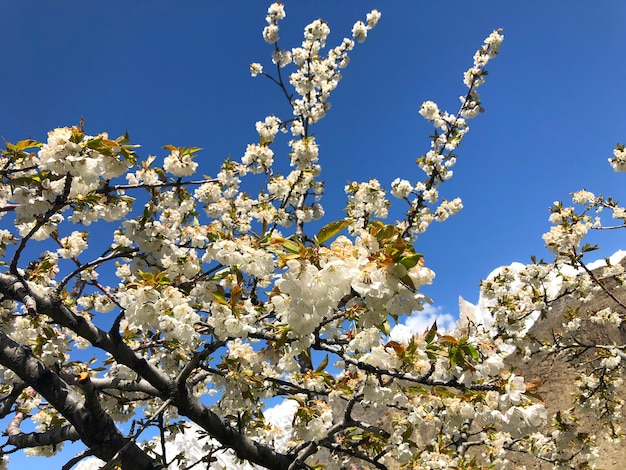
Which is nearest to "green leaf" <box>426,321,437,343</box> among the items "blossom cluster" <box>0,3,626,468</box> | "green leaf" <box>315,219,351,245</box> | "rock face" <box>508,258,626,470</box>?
"blossom cluster" <box>0,3,626,468</box>

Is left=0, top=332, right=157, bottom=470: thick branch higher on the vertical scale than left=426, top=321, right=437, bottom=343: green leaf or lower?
higher

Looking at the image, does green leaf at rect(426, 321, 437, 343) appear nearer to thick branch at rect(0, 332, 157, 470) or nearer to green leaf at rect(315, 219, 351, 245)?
green leaf at rect(315, 219, 351, 245)

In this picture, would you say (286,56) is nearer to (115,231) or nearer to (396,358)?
(115,231)

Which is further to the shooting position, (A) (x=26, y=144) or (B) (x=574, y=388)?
(B) (x=574, y=388)

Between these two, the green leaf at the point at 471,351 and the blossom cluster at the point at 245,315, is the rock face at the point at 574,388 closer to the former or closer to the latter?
the blossom cluster at the point at 245,315

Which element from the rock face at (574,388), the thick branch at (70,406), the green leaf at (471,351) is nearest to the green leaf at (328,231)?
the green leaf at (471,351)

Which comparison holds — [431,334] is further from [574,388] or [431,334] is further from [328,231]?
[574,388]

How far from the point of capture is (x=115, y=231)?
4.74m

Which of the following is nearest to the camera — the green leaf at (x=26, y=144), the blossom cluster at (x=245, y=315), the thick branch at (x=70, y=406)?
the blossom cluster at (x=245, y=315)

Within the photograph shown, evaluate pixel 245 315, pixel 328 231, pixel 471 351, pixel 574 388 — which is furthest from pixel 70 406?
pixel 574 388

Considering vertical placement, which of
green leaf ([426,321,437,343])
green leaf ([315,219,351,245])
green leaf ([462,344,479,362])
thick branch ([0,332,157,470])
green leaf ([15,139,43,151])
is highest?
green leaf ([15,139,43,151])

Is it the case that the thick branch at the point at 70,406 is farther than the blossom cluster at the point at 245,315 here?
Yes

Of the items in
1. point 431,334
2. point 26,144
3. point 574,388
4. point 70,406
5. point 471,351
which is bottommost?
point 471,351

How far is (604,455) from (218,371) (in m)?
31.4
